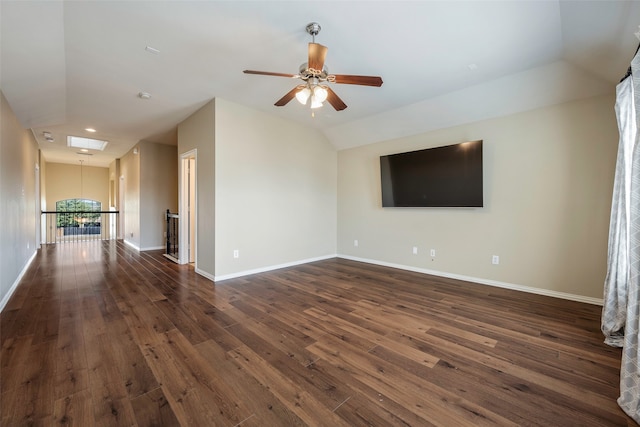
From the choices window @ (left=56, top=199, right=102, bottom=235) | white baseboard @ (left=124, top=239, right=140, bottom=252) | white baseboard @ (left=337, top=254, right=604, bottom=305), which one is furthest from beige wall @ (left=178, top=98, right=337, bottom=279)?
window @ (left=56, top=199, right=102, bottom=235)

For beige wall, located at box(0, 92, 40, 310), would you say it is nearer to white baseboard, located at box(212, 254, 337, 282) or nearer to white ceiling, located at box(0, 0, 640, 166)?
white ceiling, located at box(0, 0, 640, 166)

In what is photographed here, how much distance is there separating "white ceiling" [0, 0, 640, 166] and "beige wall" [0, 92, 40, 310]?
0.39 meters

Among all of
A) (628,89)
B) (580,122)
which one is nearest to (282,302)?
(628,89)

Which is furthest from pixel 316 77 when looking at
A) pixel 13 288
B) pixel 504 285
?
pixel 13 288

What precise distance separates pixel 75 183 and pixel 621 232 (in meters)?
14.7

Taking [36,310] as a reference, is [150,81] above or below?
above

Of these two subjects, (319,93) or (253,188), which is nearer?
(319,93)

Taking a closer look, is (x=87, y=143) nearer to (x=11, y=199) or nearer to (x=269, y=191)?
(x=11, y=199)

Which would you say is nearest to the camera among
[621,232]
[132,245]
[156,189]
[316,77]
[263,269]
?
[621,232]

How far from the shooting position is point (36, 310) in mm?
2832

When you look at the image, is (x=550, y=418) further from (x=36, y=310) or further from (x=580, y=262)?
(x=36, y=310)

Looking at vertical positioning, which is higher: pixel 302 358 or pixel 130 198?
pixel 130 198

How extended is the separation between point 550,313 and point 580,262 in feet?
2.94

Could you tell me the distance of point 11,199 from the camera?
359 centimetres
